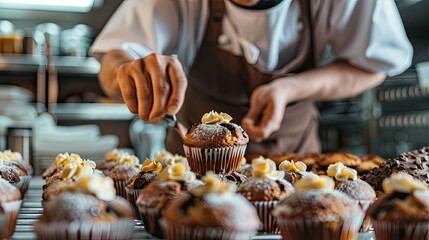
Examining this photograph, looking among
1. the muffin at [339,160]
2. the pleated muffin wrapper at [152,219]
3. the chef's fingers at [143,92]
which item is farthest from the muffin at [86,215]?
the muffin at [339,160]

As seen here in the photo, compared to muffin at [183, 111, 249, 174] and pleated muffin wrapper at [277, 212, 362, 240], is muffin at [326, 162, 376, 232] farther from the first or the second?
muffin at [183, 111, 249, 174]

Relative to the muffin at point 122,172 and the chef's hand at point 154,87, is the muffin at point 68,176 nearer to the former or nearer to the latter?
the muffin at point 122,172

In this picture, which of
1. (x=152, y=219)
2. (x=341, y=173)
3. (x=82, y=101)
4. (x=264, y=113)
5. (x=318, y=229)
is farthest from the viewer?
(x=82, y=101)

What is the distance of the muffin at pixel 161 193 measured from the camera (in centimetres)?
107

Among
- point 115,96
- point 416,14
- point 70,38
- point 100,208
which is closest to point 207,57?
point 115,96

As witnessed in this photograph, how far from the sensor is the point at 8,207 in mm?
1026

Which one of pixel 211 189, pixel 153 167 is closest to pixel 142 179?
pixel 153 167

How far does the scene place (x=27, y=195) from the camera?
1.64 meters

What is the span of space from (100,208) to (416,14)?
3.58m

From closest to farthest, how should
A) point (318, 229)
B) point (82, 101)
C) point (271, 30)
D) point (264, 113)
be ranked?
point (318, 229), point (264, 113), point (271, 30), point (82, 101)

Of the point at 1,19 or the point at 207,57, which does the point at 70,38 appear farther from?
the point at 207,57

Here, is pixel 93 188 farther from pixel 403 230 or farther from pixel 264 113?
pixel 264 113

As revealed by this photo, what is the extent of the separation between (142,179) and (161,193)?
0.21 m

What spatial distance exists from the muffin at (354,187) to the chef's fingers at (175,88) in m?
0.47
